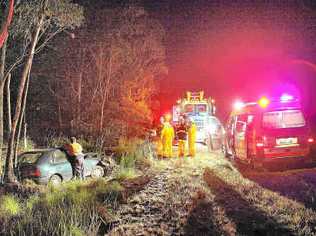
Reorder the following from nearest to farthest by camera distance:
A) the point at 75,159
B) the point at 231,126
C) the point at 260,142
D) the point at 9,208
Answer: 1. the point at 9,208
2. the point at 260,142
3. the point at 75,159
4. the point at 231,126

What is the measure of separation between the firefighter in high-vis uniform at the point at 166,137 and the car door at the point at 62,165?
433cm

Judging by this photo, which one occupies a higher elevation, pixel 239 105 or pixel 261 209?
pixel 239 105

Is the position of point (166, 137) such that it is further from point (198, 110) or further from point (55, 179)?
point (198, 110)

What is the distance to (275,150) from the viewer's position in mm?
10539

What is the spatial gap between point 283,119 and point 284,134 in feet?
1.46

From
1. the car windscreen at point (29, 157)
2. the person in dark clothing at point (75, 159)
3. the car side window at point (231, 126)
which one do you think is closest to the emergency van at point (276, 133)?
the car side window at point (231, 126)

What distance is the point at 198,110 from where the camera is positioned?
20516mm

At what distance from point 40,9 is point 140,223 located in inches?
310

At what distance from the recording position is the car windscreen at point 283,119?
421 inches

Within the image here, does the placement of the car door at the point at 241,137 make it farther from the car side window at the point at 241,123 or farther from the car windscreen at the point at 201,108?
the car windscreen at the point at 201,108

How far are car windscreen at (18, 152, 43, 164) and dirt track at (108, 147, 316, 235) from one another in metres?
3.61

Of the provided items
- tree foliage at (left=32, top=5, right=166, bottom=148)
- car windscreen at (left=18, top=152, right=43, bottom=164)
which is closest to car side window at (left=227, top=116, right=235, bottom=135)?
car windscreen at (left=18, top=152, right=43, bottom=164)

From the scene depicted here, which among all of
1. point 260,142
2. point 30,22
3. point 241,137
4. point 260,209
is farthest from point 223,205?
point 30,22

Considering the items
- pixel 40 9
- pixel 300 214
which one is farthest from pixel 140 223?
pixel 40 9
